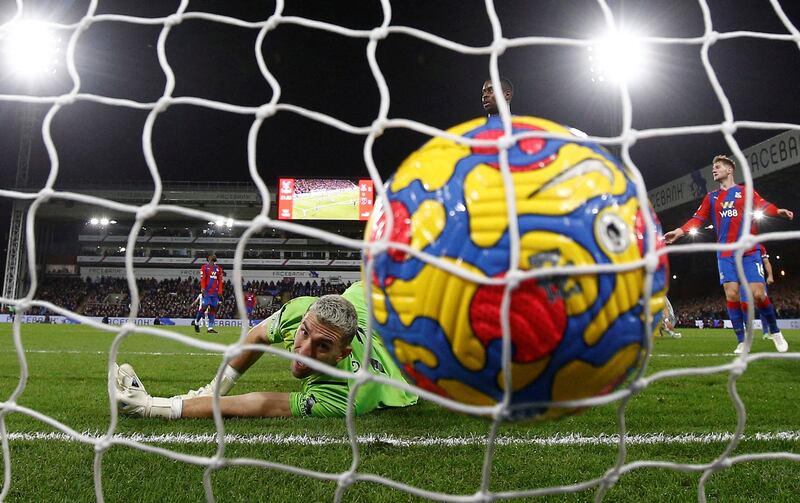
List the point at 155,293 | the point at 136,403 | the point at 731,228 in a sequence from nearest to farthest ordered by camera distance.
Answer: the point at 136,403
the point at 731,228
the point at 155,293

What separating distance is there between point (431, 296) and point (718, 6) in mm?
23326

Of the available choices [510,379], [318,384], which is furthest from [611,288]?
[318,384]

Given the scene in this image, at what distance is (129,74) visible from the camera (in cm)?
3206

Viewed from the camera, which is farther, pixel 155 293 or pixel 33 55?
pixel 155 293

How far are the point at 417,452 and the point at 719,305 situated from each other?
2974 cm

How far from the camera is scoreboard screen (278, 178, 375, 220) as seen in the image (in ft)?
89.6

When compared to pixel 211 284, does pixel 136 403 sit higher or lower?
higher

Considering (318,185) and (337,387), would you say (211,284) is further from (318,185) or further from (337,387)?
(318,185)

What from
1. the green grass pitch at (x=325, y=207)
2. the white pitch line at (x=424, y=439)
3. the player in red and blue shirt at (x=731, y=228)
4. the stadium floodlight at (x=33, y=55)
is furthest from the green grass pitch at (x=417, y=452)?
the green grass pitch at (x=325, y=207)

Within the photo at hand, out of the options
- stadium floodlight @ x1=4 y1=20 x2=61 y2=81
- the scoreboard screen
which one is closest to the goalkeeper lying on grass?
stadium floodlight @ x1=4 y1=20 x2=61 y2=81

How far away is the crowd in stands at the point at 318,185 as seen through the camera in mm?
27562

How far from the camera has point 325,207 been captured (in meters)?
27.4

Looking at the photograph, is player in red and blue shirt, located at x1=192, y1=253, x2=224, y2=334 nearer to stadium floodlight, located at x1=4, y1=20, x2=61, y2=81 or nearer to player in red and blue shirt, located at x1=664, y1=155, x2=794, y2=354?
player in red and blue shirt, located at x1=664, y1=155, x2=794, y2=354

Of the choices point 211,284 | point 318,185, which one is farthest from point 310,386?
point 318,185
